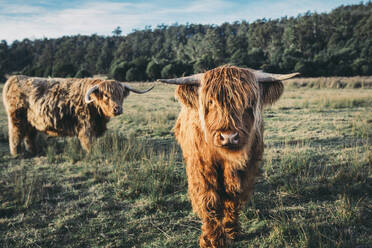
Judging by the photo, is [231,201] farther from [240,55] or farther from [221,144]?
[240,55]

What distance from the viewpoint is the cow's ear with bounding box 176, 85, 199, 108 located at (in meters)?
2.10

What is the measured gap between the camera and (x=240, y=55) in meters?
38.6

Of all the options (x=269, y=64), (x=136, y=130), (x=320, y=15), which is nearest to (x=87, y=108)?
(x=136, y=130)

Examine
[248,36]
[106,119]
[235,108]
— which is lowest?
[106,119]

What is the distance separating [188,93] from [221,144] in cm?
62

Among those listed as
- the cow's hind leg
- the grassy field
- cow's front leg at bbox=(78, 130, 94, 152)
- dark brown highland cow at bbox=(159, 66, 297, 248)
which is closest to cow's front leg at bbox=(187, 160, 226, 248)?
dark brown highland cow at bbox=(159, 66, 297, 248)

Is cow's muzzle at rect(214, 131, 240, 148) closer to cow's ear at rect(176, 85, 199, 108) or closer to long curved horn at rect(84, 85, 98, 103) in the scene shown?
cow's ear at rect(176, 85, 199, 108)

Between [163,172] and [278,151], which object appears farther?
[278,151]

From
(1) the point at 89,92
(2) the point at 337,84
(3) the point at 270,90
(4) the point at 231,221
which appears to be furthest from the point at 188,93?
(2) the point at 337,84

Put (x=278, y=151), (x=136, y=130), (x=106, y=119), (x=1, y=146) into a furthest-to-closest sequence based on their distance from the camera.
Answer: (x=136, y=130) → (x=1, y=146) → (x=106, y=119) → (x=278, y=151)

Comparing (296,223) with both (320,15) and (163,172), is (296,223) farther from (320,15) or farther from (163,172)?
(320,15)

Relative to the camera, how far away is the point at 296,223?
2.42 m

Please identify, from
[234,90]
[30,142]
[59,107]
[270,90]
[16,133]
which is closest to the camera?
[234,90]

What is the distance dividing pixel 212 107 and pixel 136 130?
541 cm
